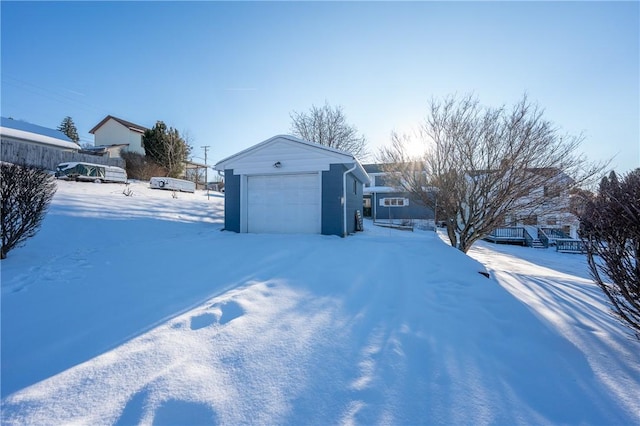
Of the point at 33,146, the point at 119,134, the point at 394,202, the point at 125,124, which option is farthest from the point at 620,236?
the point at 119,134

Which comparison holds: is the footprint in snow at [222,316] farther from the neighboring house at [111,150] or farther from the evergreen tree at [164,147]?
the neighboring house at [111,150]

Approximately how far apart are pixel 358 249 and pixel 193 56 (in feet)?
32.5

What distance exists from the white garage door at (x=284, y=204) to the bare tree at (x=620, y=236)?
6923 mm

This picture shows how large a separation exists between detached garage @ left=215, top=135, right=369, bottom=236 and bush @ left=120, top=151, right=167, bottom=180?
64.9ft

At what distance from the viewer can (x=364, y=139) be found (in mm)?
25094

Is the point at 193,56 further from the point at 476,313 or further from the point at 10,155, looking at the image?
the point at 10,155

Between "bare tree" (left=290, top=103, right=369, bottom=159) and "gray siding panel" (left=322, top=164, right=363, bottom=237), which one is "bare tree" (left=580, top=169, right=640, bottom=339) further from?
"bare tree" (left=290, top=103, right=369, bottom=159)

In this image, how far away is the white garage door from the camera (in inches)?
356

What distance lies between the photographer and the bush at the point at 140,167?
24625 millimetres

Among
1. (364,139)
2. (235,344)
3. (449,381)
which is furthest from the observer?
(364,139)

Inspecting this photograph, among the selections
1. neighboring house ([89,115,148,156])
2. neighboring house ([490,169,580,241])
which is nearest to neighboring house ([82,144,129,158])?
neighboring house ([89,115,148,156])

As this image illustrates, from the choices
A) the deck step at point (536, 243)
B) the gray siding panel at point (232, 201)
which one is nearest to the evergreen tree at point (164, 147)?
the gray siding panel at point (232, 201)

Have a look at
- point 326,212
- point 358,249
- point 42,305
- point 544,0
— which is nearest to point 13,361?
point 42,305

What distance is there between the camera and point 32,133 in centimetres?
2012
